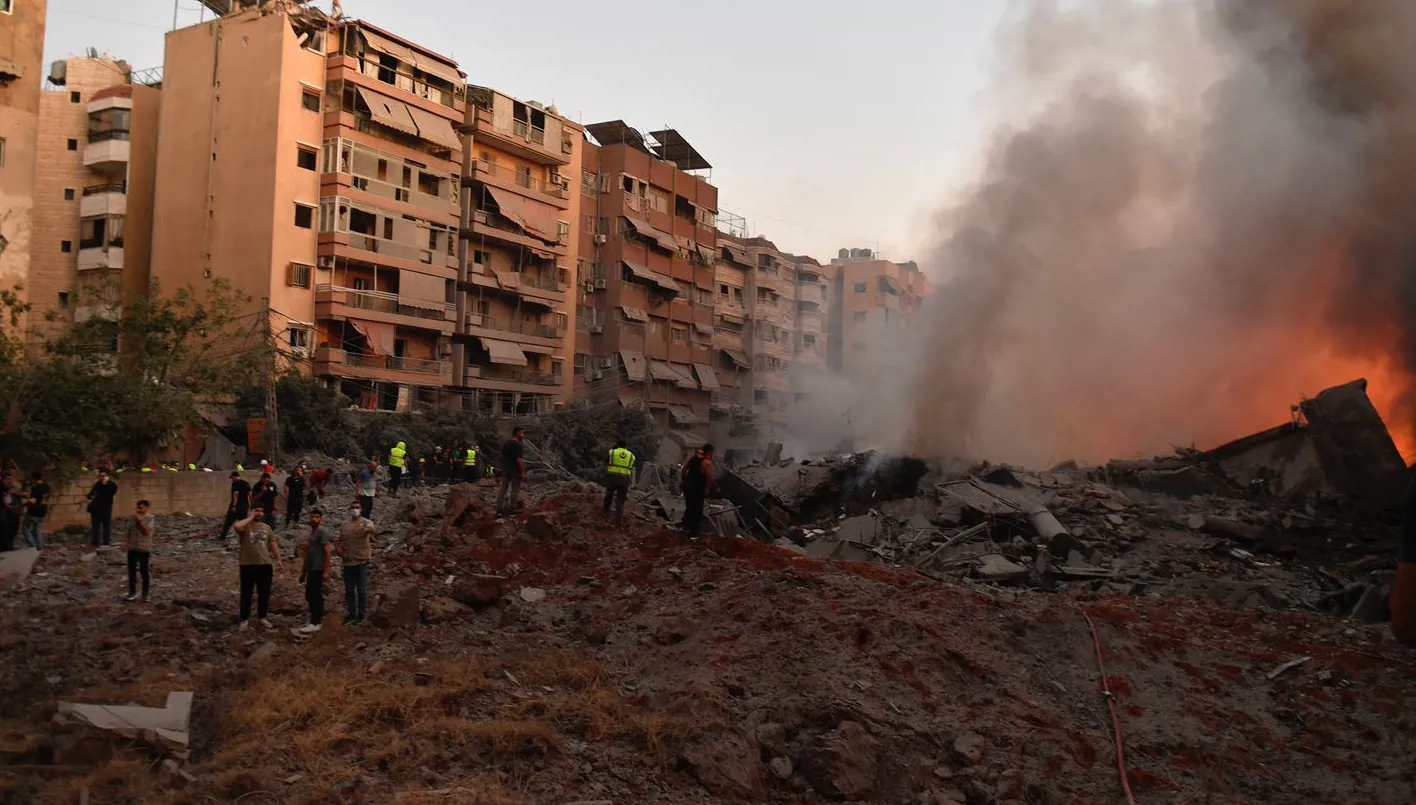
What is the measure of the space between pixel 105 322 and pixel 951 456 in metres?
21.1

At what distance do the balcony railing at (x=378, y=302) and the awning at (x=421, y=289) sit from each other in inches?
5.3

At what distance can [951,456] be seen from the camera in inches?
1069

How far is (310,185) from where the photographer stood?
3481cm

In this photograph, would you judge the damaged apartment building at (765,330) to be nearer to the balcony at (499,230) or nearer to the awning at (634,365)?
the awning at (634,365)

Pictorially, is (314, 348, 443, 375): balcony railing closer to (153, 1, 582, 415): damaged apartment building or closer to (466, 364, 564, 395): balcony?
(153, 1, 582, 415): damaged apartment building

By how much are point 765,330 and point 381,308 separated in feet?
99.4

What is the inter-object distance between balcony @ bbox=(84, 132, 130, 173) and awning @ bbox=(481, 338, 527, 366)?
48.5 feet

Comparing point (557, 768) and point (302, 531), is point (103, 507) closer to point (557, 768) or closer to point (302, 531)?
point (302, 531)

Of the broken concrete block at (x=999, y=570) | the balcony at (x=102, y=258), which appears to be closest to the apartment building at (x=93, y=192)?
the balcony at (x=102, y=258)

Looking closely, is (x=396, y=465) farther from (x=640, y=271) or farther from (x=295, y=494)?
(x=640, y=271)

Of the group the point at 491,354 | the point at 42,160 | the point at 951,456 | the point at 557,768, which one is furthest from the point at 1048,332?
the point at 42,160

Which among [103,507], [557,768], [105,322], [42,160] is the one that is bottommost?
[557,768]

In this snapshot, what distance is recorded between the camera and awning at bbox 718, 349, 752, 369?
57.9 metres

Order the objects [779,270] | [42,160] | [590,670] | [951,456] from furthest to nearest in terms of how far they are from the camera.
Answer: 1. [779,270]
2. [42,160]
3. [951,456]
4. [590,670]
